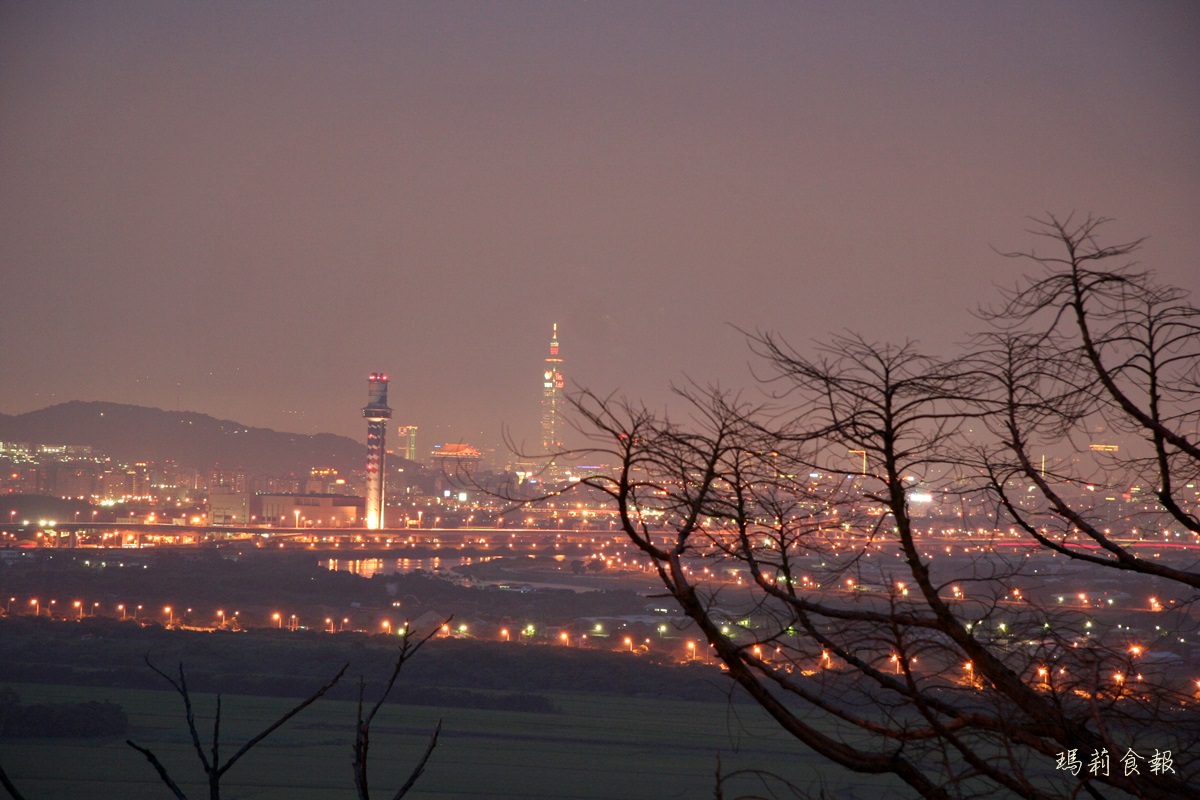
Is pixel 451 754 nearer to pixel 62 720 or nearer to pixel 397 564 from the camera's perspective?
pixel 62 720

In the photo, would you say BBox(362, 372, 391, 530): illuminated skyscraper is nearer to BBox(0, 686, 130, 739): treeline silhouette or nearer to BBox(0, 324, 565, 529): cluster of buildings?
BBox(0, 324, 565, 529): cluster of buildings

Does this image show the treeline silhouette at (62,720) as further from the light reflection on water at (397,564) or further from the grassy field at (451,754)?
the light reflection on water at (397,564)

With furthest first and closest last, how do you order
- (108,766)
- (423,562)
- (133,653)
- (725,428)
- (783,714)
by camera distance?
(423,562), (133,653), (108,766), (725,428), (783,714)

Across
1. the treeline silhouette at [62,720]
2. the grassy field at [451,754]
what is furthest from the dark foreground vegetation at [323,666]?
the treeline silhouette at [62,720]

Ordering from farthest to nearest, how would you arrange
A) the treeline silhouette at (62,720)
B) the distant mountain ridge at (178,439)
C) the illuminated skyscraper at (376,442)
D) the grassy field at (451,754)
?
the distant mountain ridge at (178,439) → the illuminated skyscraper at (376,442) → the treeline silhouette at (62,720) → the grassy field at (451,754)

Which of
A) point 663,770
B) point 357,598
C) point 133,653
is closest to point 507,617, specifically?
point 357,598

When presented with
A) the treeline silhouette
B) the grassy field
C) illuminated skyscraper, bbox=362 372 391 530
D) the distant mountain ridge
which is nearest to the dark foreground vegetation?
the grassy field

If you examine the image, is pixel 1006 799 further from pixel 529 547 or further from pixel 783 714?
pixel 529 547

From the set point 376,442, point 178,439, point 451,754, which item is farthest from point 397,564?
point 178,439
